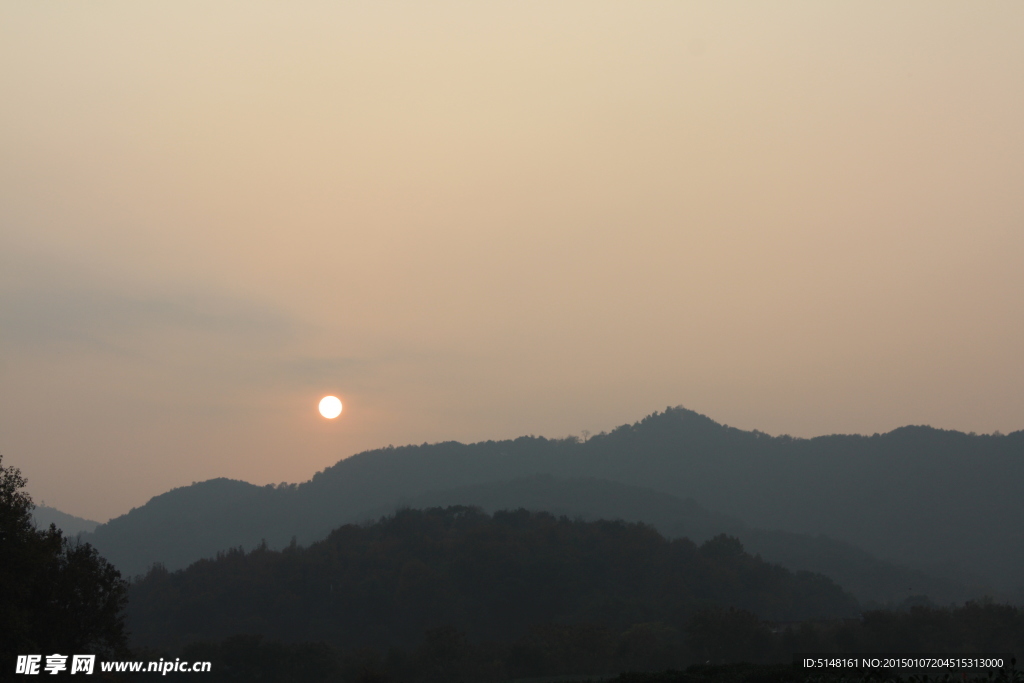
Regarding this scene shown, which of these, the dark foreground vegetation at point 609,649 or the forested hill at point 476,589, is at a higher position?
the forested hill at point 476,589

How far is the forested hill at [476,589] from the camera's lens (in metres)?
143

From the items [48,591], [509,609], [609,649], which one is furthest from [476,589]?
[48,591]

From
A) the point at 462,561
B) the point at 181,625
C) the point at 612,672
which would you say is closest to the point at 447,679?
the point at 612,672

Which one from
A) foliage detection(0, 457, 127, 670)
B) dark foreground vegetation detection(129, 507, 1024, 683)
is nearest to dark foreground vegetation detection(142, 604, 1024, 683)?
dark foreground vegetation detection(129, 507, 1024, 683)

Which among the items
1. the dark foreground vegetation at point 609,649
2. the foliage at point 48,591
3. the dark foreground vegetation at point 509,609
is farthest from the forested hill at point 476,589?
the foliage at point 48,591

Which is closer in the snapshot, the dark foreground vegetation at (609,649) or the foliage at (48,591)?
the foliage at (48,591)

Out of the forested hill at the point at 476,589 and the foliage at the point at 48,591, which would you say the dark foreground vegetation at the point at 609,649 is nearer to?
the forested hill at the point at 476,589

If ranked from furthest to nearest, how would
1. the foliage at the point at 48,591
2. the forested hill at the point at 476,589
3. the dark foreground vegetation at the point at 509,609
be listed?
the forested hill at the point at 476,589 < the dark foreground vegetation at the point at 509,609 < the foliage at the point at 48,591

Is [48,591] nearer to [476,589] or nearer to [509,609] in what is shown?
[509,609]

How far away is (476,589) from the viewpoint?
15038 cm

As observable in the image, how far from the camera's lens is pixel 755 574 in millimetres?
151625

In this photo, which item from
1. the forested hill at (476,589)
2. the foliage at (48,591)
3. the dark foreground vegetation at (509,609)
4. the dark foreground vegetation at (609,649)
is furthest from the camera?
the forested hill at (476,589)

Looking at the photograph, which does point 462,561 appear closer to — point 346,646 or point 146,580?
point 346,646

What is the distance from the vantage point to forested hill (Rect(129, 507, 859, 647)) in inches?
5615
